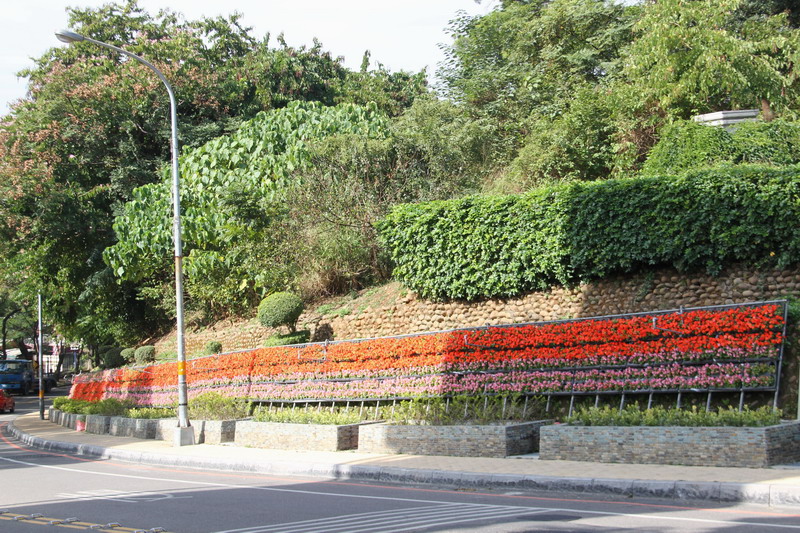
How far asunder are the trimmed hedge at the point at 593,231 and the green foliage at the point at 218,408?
5.69 m

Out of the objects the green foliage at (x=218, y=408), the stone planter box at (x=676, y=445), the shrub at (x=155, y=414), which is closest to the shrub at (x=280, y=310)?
the green foliage at (x=218, y=408)

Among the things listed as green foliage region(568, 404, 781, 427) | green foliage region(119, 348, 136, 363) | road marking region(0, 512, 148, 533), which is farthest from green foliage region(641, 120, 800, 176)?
green foliage region(119, 348, 136, 363)

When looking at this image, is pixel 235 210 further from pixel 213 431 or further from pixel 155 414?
pixel 213 431

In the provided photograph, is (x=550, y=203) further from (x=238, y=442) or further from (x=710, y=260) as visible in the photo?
(x=238, y=442)

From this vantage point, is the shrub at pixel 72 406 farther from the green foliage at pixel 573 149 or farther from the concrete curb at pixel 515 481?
the green foliage at pixel 573 149

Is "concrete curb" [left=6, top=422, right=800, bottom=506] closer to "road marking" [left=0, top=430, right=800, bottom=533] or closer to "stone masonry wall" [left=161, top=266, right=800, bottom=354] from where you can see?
"road marking" [left=0, top=430, right=800, bottom=533]

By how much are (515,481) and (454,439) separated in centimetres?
299

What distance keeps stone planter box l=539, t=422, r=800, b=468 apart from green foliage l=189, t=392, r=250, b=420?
35.5 ft

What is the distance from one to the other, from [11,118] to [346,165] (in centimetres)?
2130

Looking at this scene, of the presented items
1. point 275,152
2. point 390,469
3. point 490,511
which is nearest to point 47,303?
point 275,152

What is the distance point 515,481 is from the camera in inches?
442

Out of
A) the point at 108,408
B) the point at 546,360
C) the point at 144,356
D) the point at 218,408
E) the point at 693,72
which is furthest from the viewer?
the point at 144,356

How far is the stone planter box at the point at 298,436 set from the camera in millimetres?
16125

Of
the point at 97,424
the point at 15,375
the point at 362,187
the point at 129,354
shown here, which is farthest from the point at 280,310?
the point at 15,375
